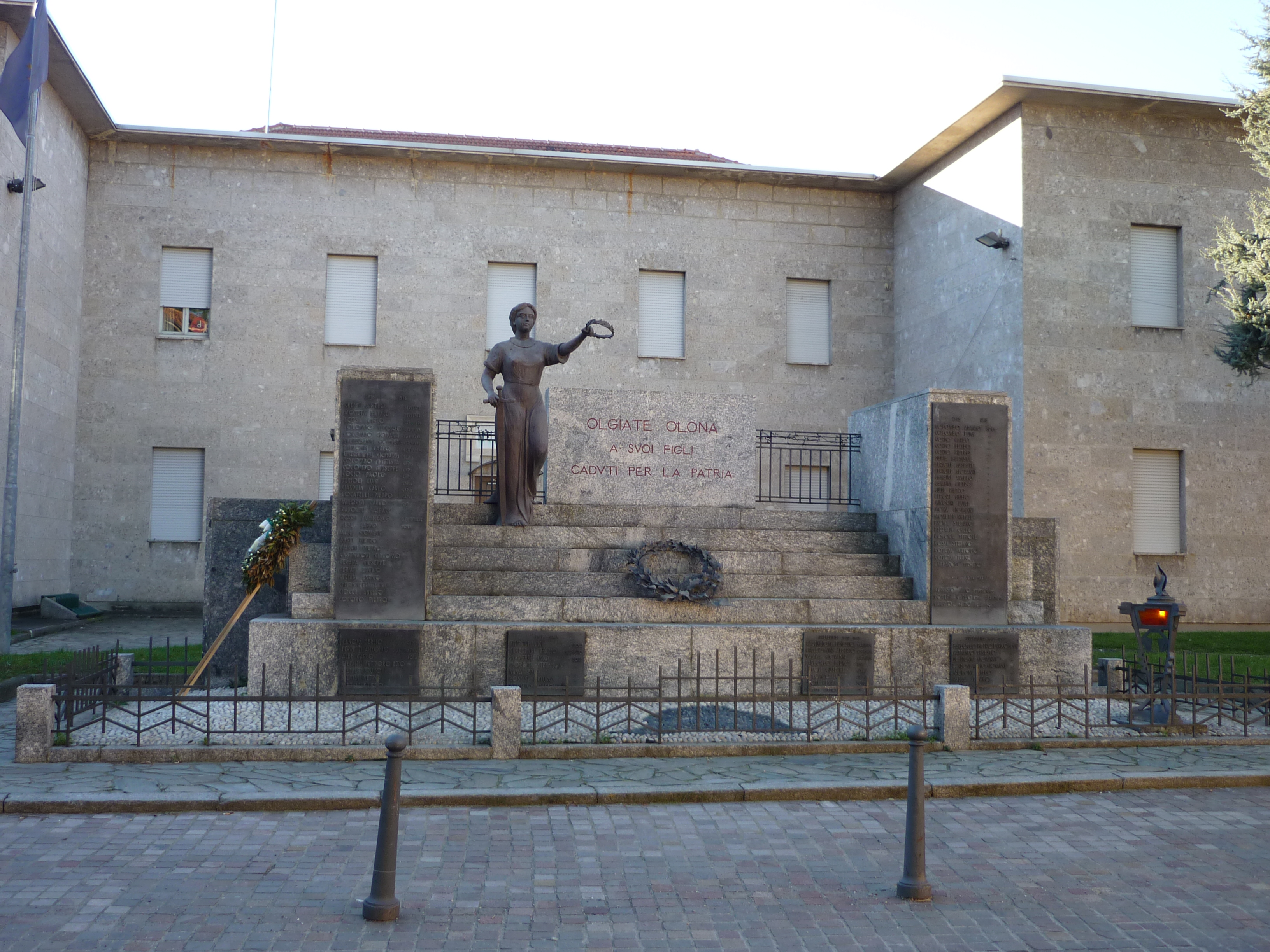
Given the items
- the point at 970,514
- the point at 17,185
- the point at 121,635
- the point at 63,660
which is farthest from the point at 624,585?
the point at 17,185

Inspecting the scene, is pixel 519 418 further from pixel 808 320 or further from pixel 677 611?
pixel 808 320

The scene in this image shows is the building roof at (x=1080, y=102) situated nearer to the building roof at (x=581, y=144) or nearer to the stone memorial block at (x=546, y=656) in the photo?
the building roof at (x=581, y=144)

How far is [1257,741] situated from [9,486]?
1557cm

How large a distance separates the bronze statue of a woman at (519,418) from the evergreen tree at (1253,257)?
10.5 m

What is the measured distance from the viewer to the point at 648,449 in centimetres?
1223

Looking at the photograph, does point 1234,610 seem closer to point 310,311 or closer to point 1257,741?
point 1257,741

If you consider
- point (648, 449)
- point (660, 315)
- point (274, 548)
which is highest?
point (660, 315)

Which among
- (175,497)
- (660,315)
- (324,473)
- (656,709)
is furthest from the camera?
(660,315)

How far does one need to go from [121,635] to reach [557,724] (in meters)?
11.4

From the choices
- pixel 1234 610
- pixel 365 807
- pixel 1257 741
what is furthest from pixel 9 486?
pixel 1234 610

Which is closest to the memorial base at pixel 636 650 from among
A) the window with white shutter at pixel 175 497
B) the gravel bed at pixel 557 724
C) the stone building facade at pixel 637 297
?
the gravel bed at pixel 557 724

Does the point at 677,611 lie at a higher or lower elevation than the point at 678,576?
lower

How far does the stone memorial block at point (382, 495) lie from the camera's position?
10289mm

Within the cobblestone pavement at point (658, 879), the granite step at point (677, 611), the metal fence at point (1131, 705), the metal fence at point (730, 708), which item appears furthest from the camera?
the granite step at point (677, 611)
